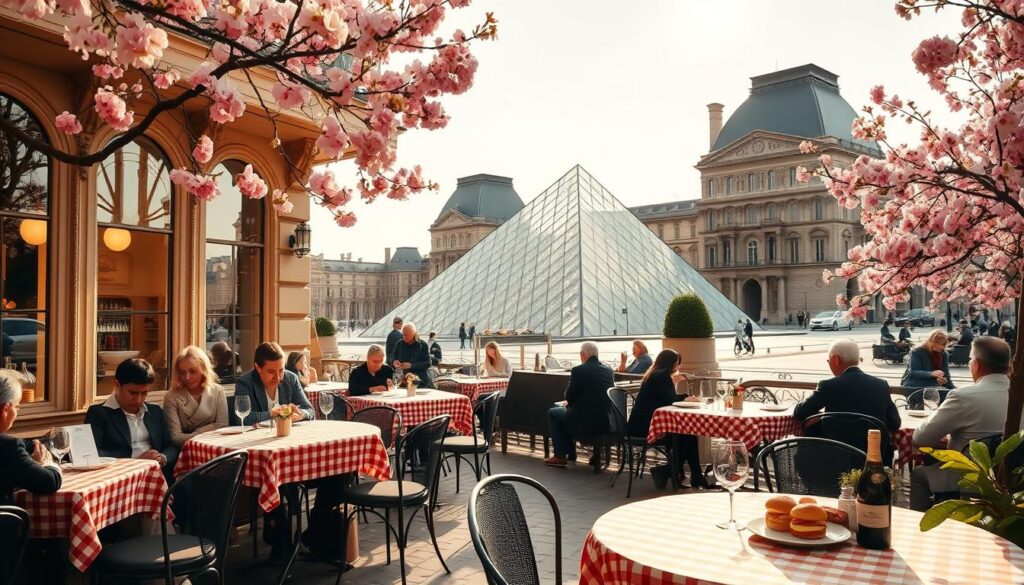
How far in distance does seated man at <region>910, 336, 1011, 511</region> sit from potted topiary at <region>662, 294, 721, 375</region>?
774cm

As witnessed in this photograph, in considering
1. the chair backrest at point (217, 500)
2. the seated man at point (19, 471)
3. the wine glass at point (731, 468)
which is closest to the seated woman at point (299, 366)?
the chair backrest at point (217, 500)

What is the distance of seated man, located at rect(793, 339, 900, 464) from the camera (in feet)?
15.1

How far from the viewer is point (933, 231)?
3885mm

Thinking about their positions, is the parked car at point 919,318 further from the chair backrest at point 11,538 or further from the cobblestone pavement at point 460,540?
the chair backrest at point 11,538

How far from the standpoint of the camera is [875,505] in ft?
6.86

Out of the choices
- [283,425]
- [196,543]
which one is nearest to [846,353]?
[283,425]

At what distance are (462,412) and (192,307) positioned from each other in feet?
8.52

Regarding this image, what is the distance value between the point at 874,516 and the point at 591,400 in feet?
14.3

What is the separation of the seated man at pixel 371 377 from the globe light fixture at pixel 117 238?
84.1 inches

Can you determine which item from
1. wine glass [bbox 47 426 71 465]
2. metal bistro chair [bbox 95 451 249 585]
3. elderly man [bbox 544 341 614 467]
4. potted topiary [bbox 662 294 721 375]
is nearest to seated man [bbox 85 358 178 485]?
wine glass [bbox 47 426 71 465]

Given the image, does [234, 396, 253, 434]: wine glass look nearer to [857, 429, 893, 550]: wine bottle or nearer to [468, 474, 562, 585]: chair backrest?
[468, 474, 562, 585]: chair backrest

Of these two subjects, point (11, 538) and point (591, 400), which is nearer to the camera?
point (11, 538)

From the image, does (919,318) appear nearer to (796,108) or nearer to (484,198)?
(796,108)

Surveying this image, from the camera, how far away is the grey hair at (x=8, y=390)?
118 inches
